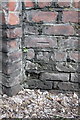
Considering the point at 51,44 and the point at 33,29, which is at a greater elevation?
the point at 33,29

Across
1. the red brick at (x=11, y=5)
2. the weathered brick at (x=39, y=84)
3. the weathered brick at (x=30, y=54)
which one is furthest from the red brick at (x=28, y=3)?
the weathered brick at (x=39, y=84)

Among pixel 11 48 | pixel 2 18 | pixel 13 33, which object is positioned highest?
pixel 2 18

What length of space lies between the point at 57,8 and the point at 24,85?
654 mm

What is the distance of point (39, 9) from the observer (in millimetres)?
1637

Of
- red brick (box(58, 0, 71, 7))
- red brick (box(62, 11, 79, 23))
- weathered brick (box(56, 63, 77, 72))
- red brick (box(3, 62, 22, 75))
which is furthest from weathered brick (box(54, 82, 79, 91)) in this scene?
red brick (box(58, 0, 71, 7))

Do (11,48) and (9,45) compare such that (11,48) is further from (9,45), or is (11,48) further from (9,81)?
(9,81)

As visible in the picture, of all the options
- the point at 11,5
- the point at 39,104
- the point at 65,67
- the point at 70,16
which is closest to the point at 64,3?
the point at 70,16

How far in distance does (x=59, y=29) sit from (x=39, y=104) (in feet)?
1.86

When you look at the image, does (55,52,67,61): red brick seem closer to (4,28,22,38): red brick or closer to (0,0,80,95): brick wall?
(0,0,80,95): brick wall

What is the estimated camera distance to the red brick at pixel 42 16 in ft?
5.38

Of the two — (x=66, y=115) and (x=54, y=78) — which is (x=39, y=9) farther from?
(x=66, y=115)

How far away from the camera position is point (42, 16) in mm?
1646

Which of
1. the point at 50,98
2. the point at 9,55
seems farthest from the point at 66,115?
the point at 9,55

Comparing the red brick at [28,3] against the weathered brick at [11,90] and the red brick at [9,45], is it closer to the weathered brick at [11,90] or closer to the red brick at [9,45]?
the red brick at [9,45]
